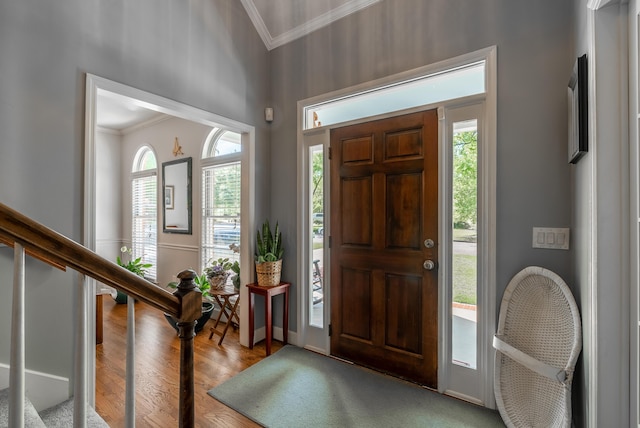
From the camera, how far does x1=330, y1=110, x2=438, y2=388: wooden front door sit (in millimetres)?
2184

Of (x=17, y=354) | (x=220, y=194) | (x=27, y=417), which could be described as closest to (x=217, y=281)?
(x=220, y=194)

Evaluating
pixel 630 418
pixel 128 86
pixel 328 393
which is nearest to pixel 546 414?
pixel 630 418

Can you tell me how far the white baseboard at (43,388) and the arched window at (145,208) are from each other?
301cm

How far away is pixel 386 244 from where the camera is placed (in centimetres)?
238

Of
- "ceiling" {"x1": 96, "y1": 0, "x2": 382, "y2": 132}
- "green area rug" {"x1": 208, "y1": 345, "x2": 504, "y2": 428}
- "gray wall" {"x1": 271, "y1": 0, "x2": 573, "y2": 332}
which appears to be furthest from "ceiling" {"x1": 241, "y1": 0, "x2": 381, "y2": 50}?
"green area rug" {"x1": 208, "y1": 345, "x2": 504, "y2": 428}

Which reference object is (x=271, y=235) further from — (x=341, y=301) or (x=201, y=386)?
(x=201, y=386)

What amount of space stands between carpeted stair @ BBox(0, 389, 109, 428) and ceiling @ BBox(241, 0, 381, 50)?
329 centimetres

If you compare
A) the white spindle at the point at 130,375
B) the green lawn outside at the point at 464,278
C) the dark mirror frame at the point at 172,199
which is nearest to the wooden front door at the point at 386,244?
the green lawn outside at the point at 464,278

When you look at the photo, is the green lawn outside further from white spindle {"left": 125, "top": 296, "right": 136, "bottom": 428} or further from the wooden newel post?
white spindle {"left": 125, "top": 296, "right": 136, "bottom": 428}

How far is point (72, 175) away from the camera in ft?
5.96

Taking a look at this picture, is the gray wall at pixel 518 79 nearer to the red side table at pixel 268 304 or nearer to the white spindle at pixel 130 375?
the red side table at pixel 268 304

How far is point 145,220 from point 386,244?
14.2ft

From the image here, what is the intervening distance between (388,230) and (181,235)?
3167mm

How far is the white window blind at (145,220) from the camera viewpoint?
4.72 metres
